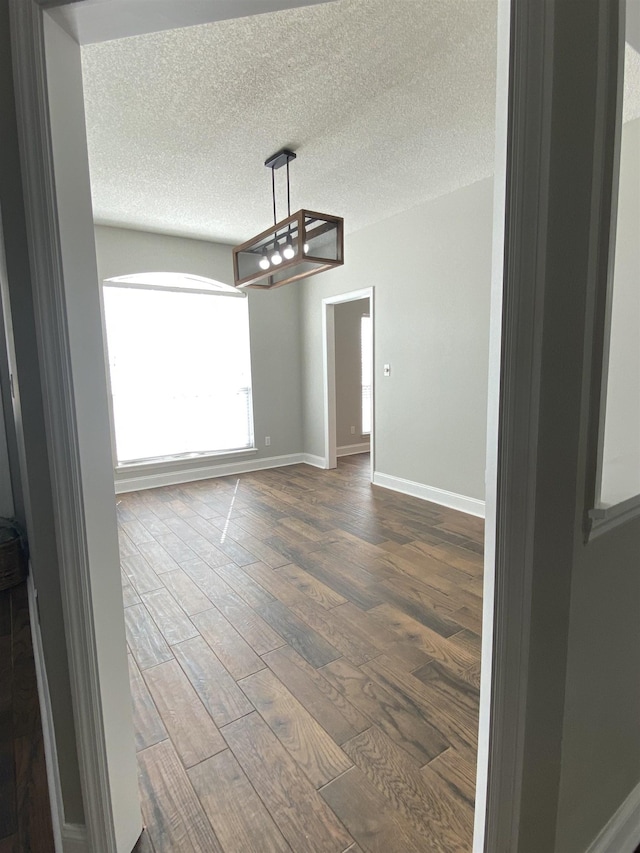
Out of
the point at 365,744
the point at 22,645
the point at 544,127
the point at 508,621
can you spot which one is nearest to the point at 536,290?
the point at 544,127

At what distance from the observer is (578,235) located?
78 centimetres

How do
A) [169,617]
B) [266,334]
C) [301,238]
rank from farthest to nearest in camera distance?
[266,334]
[301,238]
[169,617]

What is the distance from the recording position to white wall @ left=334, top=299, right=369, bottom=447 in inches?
255

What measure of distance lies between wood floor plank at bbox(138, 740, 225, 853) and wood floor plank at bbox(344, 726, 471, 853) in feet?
1.62

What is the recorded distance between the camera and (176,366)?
4.99 metres

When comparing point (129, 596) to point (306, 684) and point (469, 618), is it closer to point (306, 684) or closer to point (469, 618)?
point (306, 684)

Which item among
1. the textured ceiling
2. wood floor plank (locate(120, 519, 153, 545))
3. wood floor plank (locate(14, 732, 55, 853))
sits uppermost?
the textured ceiling

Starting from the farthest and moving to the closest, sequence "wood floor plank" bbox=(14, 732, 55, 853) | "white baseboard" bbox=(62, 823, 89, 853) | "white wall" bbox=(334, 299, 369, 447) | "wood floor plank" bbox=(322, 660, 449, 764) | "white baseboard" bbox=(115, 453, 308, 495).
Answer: "white wall" bbox=(334, 299, 369, 447) → "white baseboard" bbox=(115, 453, 308, 495) → "wood floor plank" bbox=(322, 660, 449, 764) → "wood floor plank" bbox=(14, 732, 55, 853) → "white baseboard" bbox=(62, 823, 89, 853)

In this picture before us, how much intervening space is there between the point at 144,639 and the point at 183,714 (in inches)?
23.5

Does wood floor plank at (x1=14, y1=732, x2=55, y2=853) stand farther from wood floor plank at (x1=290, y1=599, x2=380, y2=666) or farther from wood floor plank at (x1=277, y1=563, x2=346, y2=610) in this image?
wood floor plank at (x1=277, y1=563, x2=346, y2=610)

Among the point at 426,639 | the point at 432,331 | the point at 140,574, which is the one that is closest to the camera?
the point at 426,639

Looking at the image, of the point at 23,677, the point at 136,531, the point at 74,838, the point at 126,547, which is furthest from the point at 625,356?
the point at 136,531

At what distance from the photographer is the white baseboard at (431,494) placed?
144 inches

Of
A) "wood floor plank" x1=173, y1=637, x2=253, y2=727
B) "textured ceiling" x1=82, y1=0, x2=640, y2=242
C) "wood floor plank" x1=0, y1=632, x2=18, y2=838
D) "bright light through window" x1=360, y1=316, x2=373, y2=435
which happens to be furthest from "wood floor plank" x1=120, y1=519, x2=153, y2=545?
"bright light through window" x1=360, y1=316, x2=373, y2=435
